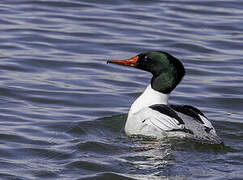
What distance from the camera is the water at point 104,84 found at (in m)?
9.29

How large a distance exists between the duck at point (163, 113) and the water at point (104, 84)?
162 millimetres

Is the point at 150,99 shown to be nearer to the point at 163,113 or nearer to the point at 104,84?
the point at 163,113

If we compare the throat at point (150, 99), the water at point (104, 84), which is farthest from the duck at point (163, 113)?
the water at point (104, 84)

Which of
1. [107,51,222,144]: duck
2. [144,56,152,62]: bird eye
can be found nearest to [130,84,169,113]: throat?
[107,51,222,144]: duck

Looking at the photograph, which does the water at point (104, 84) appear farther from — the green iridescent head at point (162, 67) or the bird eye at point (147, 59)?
the bird eye at point (147, 59)

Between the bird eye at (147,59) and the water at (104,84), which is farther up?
the bird eye at (147,59)

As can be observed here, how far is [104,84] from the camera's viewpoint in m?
13.3

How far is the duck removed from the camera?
10227mm

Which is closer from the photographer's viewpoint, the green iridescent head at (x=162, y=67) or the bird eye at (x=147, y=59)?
the green iridescent head at (x=162, y=67)

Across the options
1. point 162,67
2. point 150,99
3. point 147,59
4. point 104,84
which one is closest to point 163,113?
point 150,99

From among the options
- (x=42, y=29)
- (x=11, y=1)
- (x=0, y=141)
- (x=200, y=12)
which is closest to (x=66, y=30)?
(x=42, y=29)

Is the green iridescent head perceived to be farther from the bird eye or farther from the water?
the water

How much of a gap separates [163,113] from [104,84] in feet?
9.61

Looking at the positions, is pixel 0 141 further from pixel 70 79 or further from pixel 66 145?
pixel 70 79
